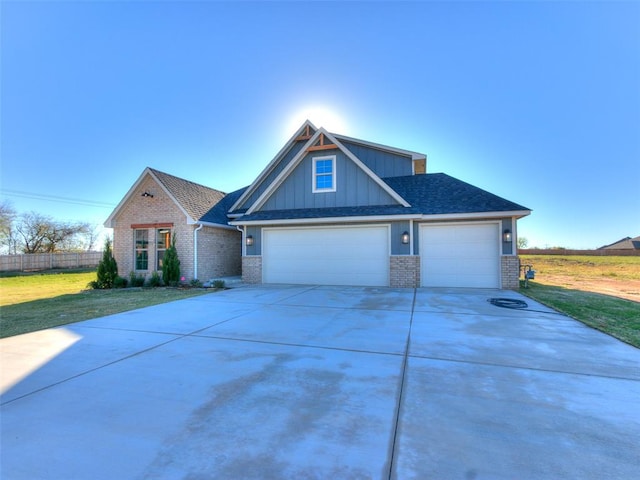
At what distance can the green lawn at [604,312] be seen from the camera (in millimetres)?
5383

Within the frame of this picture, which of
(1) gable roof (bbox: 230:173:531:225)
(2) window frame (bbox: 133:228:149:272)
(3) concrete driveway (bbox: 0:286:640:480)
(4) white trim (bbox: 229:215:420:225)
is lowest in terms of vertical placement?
(3) concrete driveway (bbox: 0:286:640:480)

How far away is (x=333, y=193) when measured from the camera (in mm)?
12352

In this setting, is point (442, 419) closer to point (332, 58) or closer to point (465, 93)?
point (332, 58)

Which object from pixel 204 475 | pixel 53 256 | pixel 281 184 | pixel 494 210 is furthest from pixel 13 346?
pixel 53 256

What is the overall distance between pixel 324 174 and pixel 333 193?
2.98 feet

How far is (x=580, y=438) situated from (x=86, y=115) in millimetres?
21765

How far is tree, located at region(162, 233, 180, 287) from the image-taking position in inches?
501

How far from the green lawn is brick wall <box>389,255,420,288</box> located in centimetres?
352

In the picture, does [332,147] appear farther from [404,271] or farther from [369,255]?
[404,271]

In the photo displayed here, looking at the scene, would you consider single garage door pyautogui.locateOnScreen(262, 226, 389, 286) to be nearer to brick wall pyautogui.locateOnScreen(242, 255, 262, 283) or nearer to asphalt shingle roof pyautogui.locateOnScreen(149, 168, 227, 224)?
brick wall pyautogui.locateOnScreen(242, 255, 262, 283)

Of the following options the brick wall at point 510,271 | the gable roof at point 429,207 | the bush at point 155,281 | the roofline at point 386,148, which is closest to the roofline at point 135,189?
the gable roof at point 429,207

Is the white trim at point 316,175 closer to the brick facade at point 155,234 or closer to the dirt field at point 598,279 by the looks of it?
the brick facade at point 155,234

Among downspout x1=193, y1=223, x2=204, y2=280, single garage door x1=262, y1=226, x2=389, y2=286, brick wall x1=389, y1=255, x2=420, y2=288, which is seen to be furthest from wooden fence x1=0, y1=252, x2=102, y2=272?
brick wall x1=389, y1=255, x2=420, y2=288

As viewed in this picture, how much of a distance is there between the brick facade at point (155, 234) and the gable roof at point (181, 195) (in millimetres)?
204
